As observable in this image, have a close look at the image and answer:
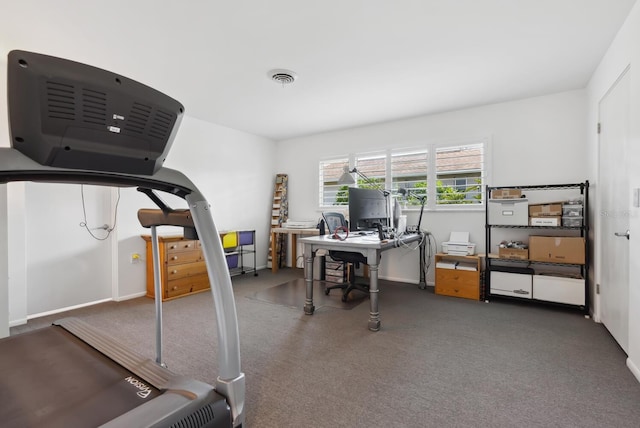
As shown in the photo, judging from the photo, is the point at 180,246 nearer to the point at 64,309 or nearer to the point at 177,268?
the point at 177,268

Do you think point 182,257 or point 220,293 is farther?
point 182,257

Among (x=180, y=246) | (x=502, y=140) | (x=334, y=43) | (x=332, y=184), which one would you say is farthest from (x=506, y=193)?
(x=180, y=246)

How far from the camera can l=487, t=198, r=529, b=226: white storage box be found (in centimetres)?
354

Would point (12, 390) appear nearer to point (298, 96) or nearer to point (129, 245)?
point (129, 245)

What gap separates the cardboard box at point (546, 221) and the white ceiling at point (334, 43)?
1.53m

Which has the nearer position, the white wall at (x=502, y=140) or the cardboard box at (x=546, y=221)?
the cardboard box at (x=546, y=221)

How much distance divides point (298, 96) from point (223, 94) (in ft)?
3.02

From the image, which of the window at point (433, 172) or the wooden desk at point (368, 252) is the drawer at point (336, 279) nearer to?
the wooden desk at point (368, 252)

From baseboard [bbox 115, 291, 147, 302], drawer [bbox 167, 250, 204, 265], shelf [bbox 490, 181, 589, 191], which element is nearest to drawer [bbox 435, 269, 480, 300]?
shelf [bbox 490, 181, 589, 191]

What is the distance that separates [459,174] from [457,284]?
1555 mm

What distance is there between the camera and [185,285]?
13.2 feet

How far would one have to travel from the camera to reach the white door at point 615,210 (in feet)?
7.81

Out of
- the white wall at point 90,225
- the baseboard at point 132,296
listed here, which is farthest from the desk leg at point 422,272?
the baseboard at point 132,296

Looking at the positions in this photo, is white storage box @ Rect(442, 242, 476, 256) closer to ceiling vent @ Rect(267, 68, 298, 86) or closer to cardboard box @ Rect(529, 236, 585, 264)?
cardboard box @ Rect(529, 236, 585, 264)
